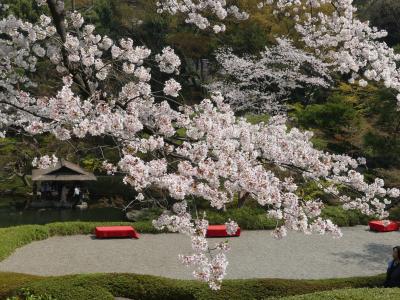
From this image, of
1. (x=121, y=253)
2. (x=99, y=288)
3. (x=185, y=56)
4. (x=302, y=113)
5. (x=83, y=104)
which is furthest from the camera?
(x=185, y=56)

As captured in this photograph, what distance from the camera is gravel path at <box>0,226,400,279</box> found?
1097 centimetres

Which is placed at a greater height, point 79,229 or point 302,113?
point 302,113

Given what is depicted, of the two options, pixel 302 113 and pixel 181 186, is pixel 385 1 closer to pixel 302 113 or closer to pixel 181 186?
pixel 302 113

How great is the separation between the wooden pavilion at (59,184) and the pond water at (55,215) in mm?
845

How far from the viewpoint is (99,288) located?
795 cm

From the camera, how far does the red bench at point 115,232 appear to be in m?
14.1

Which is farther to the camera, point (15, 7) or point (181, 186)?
point (15, 7)

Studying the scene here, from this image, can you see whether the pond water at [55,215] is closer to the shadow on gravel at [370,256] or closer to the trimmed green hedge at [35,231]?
the trimmed green hedge at [35,231]

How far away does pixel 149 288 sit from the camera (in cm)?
825

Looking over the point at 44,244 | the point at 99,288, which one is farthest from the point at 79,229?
the point at 99,288

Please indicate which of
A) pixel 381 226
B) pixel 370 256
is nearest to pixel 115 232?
pixel 370 256

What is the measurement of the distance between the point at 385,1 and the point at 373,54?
19.6 meters

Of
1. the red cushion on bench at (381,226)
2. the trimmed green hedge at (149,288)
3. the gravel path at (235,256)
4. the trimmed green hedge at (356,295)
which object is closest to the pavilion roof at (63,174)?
the gravel path at (235,256)

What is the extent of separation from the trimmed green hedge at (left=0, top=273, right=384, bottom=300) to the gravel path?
1.99m
